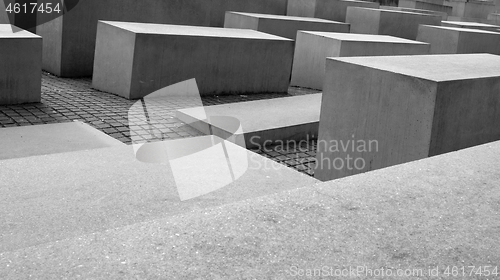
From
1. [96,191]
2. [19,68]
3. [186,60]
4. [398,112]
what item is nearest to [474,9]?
[186,60]

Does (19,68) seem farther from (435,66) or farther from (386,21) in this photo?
(386,21)

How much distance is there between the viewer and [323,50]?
9.68 metres

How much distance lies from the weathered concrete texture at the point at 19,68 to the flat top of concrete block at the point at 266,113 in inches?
75.2

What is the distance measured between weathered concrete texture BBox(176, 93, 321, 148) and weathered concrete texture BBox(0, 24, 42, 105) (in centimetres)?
189

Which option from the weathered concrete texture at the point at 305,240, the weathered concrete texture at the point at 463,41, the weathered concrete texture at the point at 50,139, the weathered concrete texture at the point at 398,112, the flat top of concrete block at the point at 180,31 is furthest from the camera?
the weathered concrete texture at the point at 463,41

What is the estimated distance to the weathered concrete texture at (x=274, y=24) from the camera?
11.1 m

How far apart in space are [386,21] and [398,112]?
978 centimetres

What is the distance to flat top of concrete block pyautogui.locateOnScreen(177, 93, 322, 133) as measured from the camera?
245 inches

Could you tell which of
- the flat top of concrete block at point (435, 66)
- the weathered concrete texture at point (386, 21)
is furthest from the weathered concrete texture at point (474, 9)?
the flat top of concrete block at point (435, 66)

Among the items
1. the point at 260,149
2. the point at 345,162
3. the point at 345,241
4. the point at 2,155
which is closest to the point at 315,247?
the point at 345,241

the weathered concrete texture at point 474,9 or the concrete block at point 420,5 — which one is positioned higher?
the weathered concrete texture at point 474,9

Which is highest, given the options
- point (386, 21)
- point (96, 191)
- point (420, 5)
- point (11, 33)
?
point (420, 5)

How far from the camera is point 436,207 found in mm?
2152

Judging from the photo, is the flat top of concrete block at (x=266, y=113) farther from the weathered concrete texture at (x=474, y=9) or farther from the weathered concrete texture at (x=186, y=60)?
the weathered concrete texture at (x=474, y=9)
